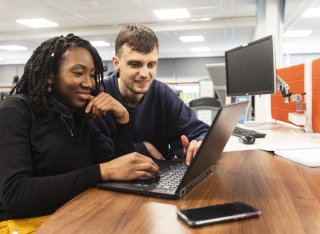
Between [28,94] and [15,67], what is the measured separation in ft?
41.6

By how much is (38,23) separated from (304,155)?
6.43m

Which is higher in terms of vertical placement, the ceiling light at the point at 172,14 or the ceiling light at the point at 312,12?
the ceiling light at the point at 172,14

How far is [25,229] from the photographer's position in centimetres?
83

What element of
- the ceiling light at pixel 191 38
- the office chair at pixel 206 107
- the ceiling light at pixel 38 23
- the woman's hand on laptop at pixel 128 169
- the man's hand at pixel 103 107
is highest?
the ceiling light at pixel 38 23

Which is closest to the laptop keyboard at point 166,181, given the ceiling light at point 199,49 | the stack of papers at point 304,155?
the stack of papers at point 304,155

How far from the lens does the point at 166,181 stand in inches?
31.6

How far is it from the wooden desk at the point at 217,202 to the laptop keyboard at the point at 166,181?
0.05m

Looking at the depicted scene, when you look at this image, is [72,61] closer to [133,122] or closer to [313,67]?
[133,122]

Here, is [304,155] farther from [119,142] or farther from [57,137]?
[57,137]

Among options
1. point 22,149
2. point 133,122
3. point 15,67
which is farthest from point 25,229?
point 15,67

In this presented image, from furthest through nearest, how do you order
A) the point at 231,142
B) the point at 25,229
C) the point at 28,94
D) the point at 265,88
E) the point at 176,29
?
the point at 176,29 < the point at 265,88 < the point at 231,142 < the point at 28,94 < the point at 25,229

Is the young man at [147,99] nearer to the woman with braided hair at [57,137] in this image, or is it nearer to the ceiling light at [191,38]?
the woman with braided hair at [57,137]

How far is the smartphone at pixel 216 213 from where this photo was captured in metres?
0.56

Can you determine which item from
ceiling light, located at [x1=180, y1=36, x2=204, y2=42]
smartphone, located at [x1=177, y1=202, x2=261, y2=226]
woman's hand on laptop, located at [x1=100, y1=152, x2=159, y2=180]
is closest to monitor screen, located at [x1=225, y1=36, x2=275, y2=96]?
woman's hand on laptop, located at [x1=100, y1=152, x2=159, y2=180]
